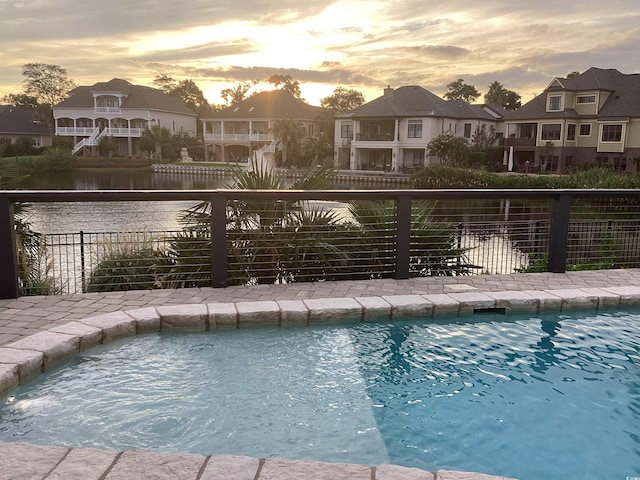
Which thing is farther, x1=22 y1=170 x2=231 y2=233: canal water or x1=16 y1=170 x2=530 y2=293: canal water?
x1=22 y1=170 x2=231 y2=233: canal water

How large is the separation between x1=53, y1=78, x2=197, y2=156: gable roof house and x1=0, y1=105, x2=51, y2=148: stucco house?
3.74 meters

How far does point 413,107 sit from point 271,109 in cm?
1668

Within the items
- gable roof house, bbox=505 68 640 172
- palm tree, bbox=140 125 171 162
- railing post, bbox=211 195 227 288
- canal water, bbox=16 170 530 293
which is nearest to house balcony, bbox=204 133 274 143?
palm tree, bbox=140 125 171 162

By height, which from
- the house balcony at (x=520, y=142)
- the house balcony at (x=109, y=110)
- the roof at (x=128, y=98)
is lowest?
the house balcony at (x=520, y=142)

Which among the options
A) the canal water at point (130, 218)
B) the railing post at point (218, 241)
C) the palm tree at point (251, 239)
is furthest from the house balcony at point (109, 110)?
the railing post at point (218, 241)

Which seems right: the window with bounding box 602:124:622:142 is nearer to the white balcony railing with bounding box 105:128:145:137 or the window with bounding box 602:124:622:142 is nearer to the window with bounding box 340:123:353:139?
the window with bounding box 340:123:353:139

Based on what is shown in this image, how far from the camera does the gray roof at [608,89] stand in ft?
128

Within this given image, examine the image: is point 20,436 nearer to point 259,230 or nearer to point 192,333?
point 192,333

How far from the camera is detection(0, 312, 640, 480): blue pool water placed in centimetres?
314

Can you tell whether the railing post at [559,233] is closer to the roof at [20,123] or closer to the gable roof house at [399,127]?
the gable roof house at [399,127]

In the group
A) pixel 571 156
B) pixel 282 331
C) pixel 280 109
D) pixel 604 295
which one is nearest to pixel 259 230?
pixel 282 331

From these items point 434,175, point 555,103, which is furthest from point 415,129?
point 434,175

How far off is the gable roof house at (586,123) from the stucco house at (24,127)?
4897 cm

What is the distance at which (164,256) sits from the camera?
663 centimetres
